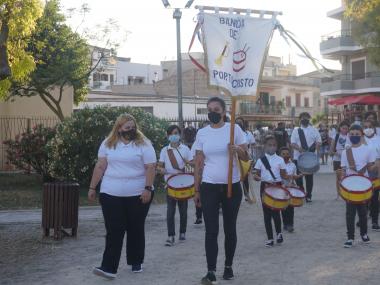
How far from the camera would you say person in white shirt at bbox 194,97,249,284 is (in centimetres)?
653

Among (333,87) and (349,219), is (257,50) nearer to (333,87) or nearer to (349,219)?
(349,219)

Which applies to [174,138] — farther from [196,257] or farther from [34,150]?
[34,150]

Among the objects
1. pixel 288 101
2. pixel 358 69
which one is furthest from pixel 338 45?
pixel 288 101

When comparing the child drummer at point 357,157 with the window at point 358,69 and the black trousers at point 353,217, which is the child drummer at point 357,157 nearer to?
the black trousers at point 353,217

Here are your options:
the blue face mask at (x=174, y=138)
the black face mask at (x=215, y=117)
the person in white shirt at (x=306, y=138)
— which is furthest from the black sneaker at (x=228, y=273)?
the person in white shirt at (x=306, y=138)

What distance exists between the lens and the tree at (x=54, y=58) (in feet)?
66.5

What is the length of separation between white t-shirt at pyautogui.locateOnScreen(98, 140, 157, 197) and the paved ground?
0.99 m

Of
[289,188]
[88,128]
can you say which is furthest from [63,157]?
[289,188]

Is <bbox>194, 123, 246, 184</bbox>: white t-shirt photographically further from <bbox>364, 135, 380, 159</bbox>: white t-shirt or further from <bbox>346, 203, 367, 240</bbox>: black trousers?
<bbox>364, 135, 380, 159</bbox>: white t-shirt

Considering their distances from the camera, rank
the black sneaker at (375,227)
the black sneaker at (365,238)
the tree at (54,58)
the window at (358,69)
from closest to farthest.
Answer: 1. the black sneaker at (365,238)
2. the black sneaker at (375,227)
3. the tree at (54,58)
4. the window at (358,69)

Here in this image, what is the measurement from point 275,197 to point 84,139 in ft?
26.1

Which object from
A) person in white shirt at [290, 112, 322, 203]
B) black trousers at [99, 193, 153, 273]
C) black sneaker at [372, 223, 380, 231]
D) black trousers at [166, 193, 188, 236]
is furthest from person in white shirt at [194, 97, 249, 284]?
person in white shirt at [290, 112, 322, 203]

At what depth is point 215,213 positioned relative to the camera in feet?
21.5

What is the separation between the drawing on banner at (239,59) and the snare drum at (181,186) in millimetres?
2294
